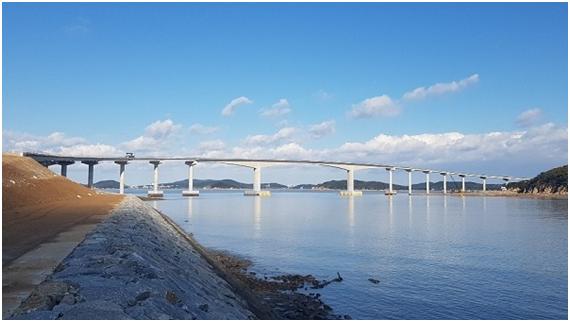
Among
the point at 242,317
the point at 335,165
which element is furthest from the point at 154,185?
the point at 242,317

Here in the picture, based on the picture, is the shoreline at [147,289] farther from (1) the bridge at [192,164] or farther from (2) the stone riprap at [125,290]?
(1) the bridge at [192,164]

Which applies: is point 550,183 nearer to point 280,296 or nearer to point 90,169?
point 90,169

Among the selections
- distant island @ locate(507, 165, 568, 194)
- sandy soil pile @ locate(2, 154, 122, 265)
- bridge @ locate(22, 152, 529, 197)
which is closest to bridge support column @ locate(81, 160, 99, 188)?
bridge @ locate(22, 152, 529, 197)

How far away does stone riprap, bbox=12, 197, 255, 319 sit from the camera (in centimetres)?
762

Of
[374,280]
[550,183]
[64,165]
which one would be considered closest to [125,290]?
[374,280]

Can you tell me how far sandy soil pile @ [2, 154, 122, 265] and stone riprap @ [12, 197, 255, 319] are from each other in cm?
231

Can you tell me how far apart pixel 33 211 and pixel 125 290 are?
23119 millimetres

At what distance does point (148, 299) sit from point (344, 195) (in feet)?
481

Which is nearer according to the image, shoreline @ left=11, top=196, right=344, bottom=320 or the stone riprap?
the stone riprap

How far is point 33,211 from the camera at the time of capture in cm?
2866

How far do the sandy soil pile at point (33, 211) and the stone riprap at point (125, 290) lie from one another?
231cm

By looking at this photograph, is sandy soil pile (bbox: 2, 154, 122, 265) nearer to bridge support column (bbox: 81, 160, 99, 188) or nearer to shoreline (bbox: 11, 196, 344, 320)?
shoreline (bbox: 11, 196, 344, 320)

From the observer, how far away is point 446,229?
40219 mm

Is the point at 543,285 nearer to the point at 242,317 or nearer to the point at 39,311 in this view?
the point at 242,317
